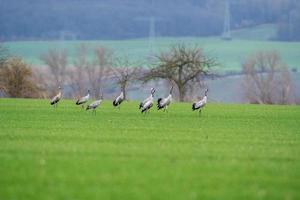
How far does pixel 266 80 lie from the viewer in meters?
127

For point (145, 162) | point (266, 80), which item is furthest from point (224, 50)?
point (145, 162)

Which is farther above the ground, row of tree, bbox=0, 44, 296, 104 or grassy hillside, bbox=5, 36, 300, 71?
grassy hillside, bbox=5, 36, 300, 71

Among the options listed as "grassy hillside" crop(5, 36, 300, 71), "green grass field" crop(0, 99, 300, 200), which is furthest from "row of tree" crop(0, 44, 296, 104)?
"green grass field" crop(0, 99, 300, 200)

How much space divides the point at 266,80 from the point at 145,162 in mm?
107593

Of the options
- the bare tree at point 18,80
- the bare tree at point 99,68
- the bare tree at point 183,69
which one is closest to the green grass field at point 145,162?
the bare tree at point 183,69

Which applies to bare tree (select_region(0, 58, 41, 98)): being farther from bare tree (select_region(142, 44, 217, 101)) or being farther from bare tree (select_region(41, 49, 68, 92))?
bare tree (select_region(41, 49, 68, 92))

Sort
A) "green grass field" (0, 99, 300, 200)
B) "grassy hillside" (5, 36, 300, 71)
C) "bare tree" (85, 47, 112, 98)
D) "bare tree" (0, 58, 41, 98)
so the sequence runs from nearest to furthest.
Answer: "green grass field" (0, 99, 300, 200), "bare tree" (0, 58, 41, 98), "bare tree" (85, 47, 112, 98), "grassy hillside" (5, 36, 300, 71)

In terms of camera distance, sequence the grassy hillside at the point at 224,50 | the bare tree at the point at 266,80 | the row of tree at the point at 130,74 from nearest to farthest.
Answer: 1. the row of tree at the point at 130,74
2. the bare tree at the point at 266,80
3. the grassy hillside at the point at 224,50

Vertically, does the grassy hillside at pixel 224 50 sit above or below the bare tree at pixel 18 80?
above

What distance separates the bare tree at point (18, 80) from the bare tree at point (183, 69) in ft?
40.8

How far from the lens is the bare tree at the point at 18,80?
93688 millimetres

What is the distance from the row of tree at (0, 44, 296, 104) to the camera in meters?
91.9

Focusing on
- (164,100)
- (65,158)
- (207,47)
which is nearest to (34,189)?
→ (65,158)

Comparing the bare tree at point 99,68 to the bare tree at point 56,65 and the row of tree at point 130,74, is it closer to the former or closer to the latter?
the row of tree at point 130,74
